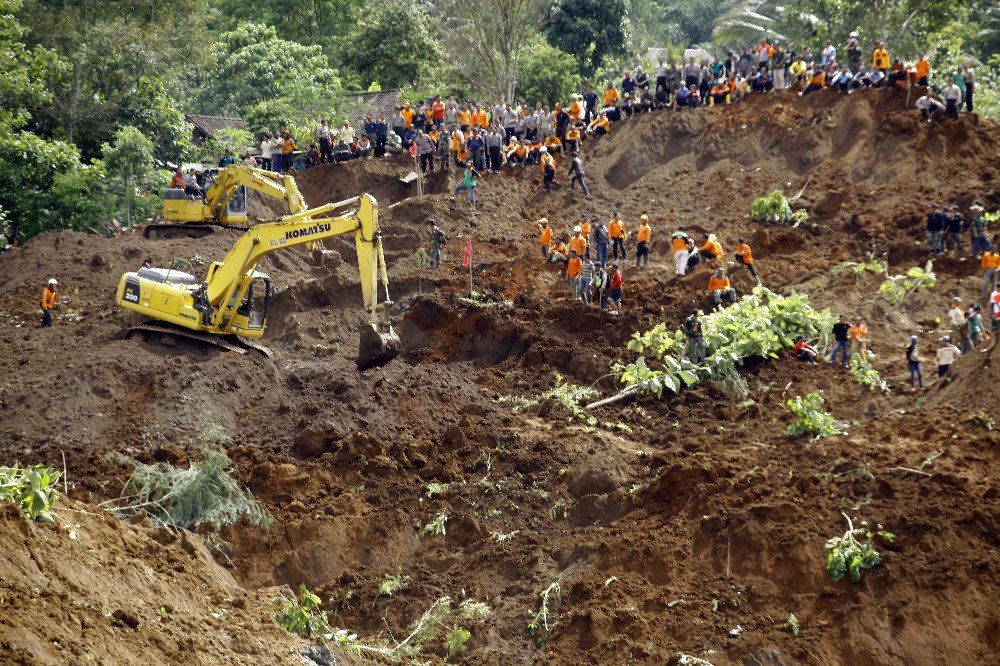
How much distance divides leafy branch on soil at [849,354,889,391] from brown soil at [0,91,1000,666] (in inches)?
10.4

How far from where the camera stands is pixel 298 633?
13852 mm

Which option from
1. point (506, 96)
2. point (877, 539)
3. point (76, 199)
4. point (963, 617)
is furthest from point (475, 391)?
point (506, 96)

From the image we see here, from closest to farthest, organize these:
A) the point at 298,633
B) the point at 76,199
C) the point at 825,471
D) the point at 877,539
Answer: the point at 298,633 → the point at 877,539 → the point at 825,471 → the point at 76,199

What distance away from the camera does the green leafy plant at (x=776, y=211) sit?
102ft

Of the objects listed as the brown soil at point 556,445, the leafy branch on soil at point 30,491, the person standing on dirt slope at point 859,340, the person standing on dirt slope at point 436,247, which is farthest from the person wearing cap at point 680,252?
the leafy branch on soil at point 30,491

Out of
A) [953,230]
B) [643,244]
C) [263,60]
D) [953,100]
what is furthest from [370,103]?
[953,230]

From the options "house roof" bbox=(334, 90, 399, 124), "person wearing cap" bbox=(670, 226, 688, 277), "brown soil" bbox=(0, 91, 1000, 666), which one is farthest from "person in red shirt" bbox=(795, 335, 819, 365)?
"house roof" bbox=(334, 90, 399, 124)

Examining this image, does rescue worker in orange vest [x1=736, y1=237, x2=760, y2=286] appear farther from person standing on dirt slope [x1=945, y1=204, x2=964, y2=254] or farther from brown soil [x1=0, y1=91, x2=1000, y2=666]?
person standing on dirt slope [x1=945, y1=204, x2=964, y2=254]

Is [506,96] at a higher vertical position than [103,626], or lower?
lower

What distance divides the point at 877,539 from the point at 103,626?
9.88 metres

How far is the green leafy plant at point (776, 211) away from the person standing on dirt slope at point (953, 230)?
159 inches

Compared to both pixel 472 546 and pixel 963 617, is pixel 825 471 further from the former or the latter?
pixel 472 546

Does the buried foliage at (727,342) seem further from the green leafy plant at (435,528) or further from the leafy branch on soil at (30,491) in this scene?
the leafy branch on soil at (30,491)

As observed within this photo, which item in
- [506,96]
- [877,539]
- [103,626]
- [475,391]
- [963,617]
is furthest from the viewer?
[506,96]
